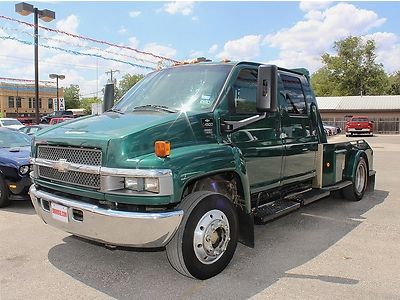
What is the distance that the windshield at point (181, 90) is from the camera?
180 inches

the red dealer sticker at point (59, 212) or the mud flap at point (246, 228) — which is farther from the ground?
the red dealer sticker at point (59, 212)

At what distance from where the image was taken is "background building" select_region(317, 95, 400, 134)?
42.9 metres

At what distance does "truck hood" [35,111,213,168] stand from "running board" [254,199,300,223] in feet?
3.88

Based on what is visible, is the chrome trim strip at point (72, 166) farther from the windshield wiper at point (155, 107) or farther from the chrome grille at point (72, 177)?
the windshield wiper at point (155, 107)

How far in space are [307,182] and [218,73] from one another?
8.33 feet

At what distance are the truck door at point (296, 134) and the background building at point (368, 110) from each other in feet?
132

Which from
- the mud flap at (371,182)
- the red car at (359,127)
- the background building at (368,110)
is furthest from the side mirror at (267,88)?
the background building at (368,110)

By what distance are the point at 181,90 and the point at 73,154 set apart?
145 cm

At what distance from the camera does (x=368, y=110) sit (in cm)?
4341

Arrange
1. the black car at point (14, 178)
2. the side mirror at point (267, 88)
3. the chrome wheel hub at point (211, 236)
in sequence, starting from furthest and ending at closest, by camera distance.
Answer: the black car at point (14, 178)
the side mirror at point (267, 88)
the chrome wheel hub at point (211, 236)

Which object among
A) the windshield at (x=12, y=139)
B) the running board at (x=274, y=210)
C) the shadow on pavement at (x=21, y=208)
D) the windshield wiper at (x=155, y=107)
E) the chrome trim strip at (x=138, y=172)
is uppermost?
the windshield wiper at (x=155, y=107)

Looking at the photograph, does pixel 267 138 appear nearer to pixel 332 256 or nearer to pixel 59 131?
pixel 332 256

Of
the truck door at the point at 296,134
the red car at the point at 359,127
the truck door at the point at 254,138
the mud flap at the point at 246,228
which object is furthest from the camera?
the red car at the point at 359,127

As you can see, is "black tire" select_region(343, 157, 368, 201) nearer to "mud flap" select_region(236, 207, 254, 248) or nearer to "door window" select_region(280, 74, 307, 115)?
"door window" select_region(280, 74, 307, 115)
